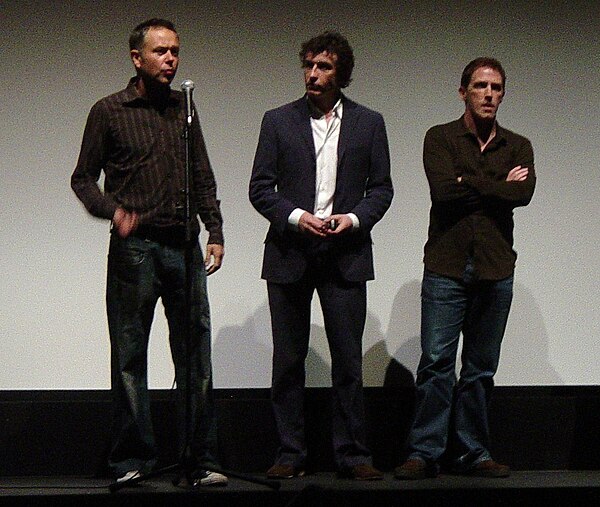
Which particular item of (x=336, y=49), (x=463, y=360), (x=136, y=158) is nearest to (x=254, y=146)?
(x=336, y=49)

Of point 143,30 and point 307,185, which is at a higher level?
point 143,30

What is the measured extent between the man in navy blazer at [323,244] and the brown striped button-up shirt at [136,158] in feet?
1.10

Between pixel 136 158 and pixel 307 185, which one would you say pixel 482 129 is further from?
pixel 136 158

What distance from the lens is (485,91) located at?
13.7 feet

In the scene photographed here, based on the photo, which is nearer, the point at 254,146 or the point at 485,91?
the point at 485,91

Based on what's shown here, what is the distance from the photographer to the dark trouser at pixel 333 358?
4.10 m

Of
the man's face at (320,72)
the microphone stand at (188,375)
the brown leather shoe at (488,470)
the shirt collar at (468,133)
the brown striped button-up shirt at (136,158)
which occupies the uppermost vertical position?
the man's face at (320,72)

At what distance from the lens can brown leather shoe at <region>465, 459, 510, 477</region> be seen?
4.23m

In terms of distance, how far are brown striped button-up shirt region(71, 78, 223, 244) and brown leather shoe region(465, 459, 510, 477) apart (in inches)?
55.4

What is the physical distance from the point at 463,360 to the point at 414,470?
47 centimetres

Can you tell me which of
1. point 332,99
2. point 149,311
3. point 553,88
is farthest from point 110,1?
point 553,88

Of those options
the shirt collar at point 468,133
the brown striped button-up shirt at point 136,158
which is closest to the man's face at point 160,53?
the brown striped button-up shirt at point 136,158

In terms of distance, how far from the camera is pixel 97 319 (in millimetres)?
4770

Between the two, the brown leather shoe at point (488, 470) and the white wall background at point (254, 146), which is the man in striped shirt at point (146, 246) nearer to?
the white wall background at point (254, 146)
